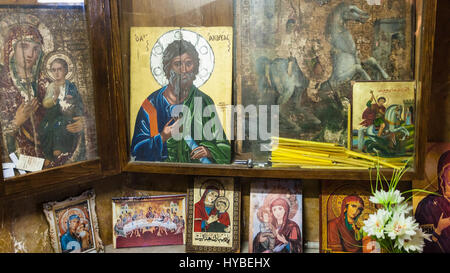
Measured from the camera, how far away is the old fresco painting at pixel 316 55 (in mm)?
1766

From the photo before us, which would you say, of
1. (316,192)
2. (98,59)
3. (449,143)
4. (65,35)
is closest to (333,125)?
(316,192)

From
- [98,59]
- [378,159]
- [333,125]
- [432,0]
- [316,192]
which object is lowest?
[316,192]

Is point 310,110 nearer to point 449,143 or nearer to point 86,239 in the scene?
point 449,143

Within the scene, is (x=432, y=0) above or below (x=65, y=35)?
above

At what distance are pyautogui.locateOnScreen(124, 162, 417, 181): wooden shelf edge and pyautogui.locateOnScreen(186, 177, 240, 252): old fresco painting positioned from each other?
184 mm

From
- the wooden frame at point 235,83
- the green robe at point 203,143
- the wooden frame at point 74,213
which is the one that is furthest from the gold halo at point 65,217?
the green robe at point 203,143

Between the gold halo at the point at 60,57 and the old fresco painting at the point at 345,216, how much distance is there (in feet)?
4.02

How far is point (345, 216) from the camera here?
6.53ft

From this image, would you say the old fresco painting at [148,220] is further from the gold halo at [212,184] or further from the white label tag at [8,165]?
the white label tag at [8,165]

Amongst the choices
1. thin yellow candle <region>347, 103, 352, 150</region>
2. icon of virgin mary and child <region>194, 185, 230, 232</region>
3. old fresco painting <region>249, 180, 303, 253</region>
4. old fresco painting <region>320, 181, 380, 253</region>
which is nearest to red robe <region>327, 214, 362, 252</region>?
old fresco painting <region>320, 181, 380, 253</region>

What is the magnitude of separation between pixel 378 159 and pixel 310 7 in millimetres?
705

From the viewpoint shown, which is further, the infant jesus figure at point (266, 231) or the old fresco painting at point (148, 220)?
the old fresco painting at point (148, 220)

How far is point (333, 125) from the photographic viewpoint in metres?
1.84

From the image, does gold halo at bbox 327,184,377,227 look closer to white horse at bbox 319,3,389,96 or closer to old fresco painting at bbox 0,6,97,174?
white horse at bbox 319,3,389,96
